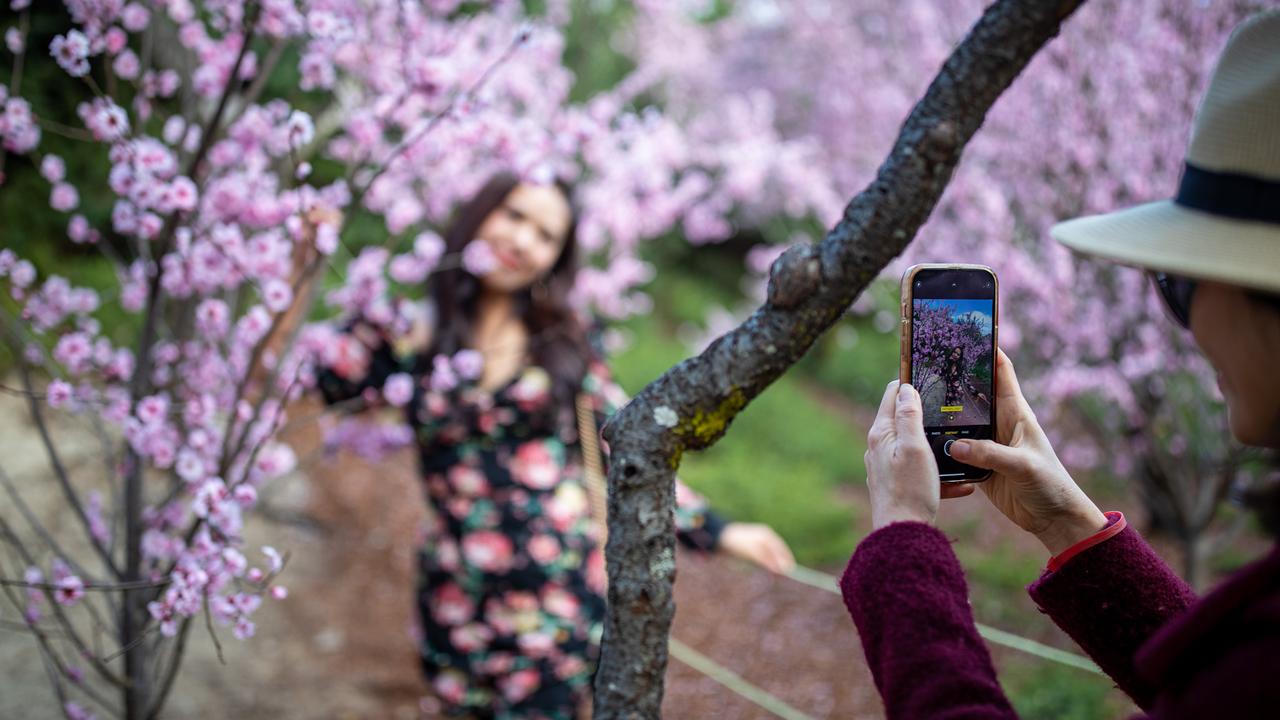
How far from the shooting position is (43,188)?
4402 mm

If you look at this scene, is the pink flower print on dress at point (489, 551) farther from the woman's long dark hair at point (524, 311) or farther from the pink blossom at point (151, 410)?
the pink blossom at point (151, 410)

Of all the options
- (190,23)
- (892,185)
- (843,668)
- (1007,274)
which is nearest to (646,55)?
(1007,274)

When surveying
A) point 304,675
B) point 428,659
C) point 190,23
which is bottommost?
point 428,659

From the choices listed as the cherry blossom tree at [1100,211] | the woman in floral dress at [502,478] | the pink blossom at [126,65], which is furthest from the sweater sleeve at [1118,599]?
the cherry blossom tree at [1100,211]

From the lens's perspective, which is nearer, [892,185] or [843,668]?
[892,185]

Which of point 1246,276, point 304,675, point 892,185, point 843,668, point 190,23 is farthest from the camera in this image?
point 843,668

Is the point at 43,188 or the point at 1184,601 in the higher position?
the point at 43,188

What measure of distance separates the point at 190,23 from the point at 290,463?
1099mm

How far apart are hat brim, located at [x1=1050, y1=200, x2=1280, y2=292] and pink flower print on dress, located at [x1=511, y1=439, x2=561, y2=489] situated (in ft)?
5.57

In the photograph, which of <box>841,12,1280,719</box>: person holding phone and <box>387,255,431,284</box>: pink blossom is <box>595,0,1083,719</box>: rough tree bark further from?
<box>387,255,431,284</box>: pink blossom

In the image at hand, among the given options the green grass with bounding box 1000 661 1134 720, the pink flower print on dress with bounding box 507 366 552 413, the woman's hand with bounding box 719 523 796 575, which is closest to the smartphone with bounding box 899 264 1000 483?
the woman's hand with bounding box 719 523 796 575

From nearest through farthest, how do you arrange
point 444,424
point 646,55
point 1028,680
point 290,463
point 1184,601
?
point 1184,601
point 290,463
point 444,424
point 1028,680
point 646,55

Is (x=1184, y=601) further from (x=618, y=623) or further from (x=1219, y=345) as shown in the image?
(x=618, y=623)

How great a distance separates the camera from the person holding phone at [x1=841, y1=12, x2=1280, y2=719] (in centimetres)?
76
